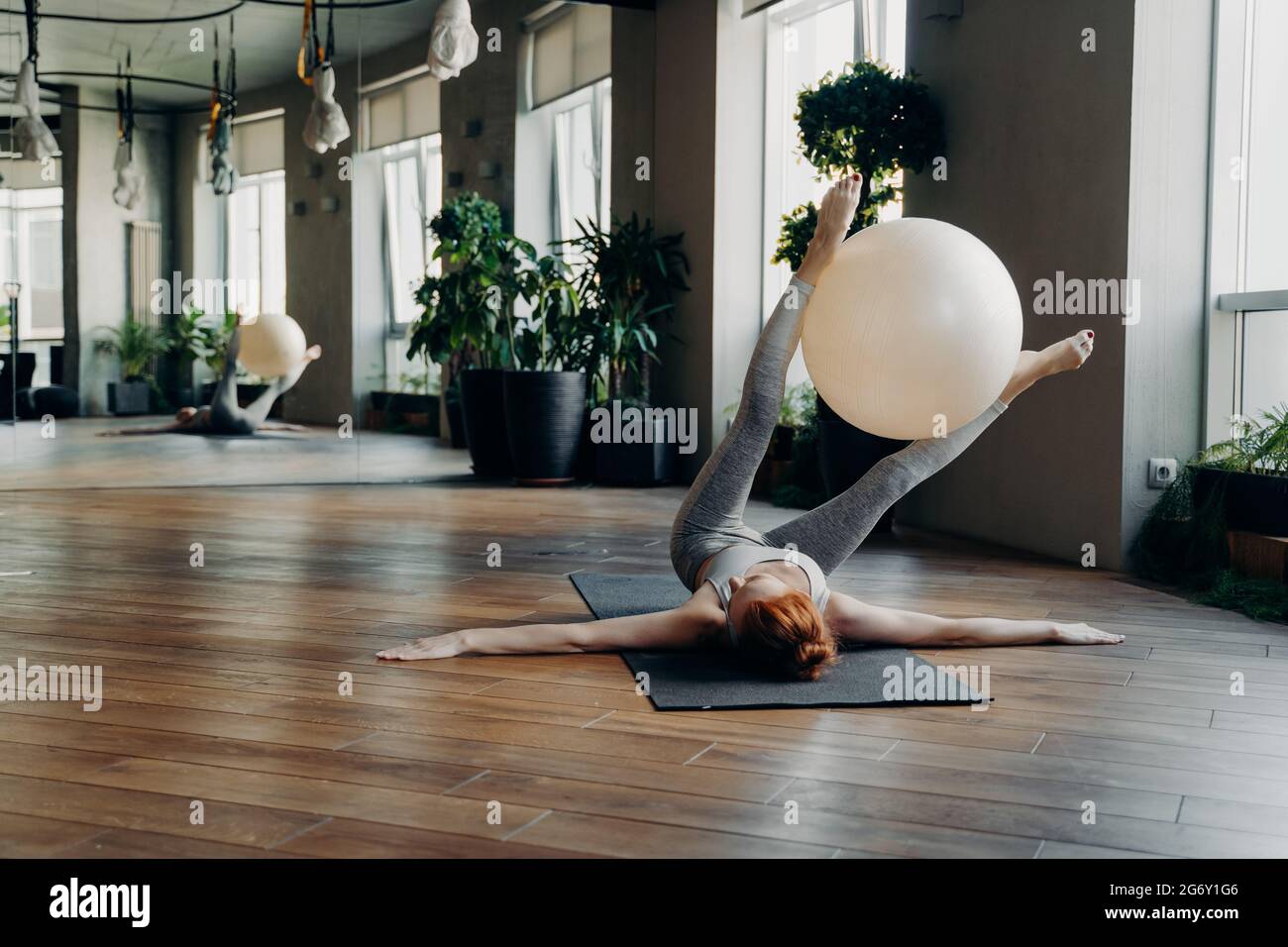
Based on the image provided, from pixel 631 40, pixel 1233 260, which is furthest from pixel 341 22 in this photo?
pixel 1233 260

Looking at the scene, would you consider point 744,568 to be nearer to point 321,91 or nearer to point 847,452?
point 847,452

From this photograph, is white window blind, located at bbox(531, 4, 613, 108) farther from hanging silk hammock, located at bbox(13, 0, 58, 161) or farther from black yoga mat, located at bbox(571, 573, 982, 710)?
black yoga mat, located at bbox(571, 573, 982, 710)

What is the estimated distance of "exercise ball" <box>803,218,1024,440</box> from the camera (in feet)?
8.30

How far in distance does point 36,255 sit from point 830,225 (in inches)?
206

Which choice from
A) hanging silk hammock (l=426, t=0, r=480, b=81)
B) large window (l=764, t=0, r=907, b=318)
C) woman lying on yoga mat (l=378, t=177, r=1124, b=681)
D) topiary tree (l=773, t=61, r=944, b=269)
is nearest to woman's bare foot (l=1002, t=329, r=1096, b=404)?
woman lying on yoga mat (l=378, t=177, r=1124, b=681)

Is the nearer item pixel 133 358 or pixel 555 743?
pixel 555 743

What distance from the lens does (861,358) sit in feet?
8.47

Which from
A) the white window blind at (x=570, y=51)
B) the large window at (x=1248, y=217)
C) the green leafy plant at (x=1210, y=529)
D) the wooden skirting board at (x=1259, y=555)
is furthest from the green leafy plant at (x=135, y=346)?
the wooden skirting board at (x=1259, y=555)

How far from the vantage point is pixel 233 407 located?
6.89 m

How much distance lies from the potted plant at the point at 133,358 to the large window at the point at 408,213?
129 cm

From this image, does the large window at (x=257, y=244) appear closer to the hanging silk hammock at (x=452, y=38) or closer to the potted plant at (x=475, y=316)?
the potted plant at (x=475, y=316)

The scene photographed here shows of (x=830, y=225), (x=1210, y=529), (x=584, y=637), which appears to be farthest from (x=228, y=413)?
(x=1210, y=529)
